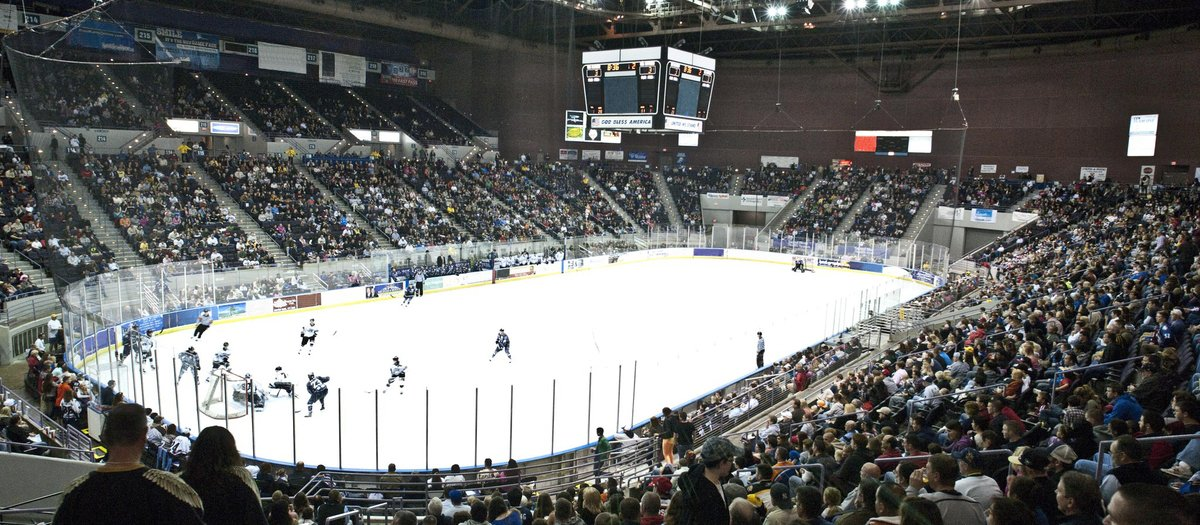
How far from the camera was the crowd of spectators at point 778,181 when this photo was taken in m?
45.6

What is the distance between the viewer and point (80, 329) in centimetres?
1580

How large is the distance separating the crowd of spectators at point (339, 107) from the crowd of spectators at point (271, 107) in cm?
96

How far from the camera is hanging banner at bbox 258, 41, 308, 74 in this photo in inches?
1593

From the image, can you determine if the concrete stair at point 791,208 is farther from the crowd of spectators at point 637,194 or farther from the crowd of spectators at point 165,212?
the crowd of spectators at point 165,212

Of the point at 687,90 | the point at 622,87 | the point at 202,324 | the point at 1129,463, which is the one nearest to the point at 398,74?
the point at 622,87

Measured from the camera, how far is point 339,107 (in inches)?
1663

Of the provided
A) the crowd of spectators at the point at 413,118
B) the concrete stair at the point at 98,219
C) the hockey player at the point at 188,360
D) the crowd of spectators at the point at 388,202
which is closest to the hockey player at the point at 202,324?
the concrete stair at the point at 98,219

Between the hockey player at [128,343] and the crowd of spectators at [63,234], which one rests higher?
the crowd of spectators at [63,234]

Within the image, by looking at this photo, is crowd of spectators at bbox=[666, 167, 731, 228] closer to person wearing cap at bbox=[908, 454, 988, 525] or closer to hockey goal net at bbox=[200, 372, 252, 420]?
hockey goal net at bbox=[200, 372, 252, 420]

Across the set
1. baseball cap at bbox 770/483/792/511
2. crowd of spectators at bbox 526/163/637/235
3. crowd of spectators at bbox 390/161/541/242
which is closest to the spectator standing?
baseball cap at bbox 770/483/792/511

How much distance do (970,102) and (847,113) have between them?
6.95 metres

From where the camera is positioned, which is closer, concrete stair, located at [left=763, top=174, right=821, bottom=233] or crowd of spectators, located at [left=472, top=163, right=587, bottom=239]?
crowd of spectators, located at [left=472, top=163, right=587, bottom=239]

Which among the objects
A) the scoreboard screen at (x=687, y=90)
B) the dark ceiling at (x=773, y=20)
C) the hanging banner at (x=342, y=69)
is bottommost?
the scoreboard screen at (x=687, y=90)

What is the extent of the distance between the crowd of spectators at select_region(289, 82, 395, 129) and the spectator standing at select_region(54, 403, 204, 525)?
4181 centimetres
